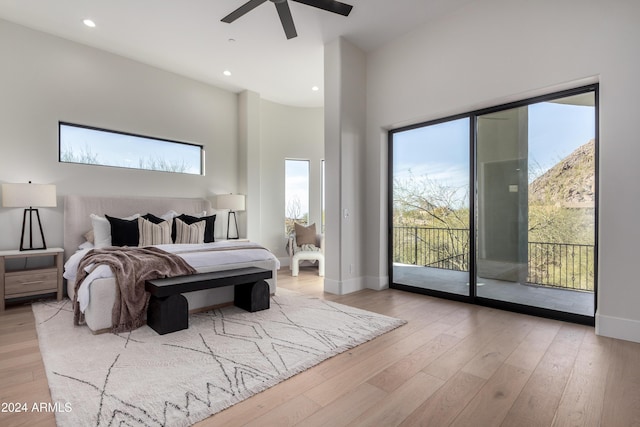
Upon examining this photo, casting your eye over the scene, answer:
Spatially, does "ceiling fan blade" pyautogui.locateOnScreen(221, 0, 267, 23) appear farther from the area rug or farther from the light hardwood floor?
the light hardwood floor

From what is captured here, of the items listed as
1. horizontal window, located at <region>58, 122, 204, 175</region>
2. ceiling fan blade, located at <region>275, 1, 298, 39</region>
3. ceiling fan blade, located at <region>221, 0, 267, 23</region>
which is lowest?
horizontal window, located at <region>58, 122, 204, 175</region>

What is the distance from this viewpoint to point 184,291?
2.85m

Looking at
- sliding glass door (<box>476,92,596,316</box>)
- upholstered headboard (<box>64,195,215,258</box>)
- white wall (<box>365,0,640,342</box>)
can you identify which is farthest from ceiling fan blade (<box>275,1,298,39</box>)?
upholstered headboard (<box>64,195,215,258</box>)

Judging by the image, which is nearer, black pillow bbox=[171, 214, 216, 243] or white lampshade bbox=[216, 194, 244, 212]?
black pillow bbox=[171, 214, 216, 243]

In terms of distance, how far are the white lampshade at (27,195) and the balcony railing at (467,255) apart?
4.39 meters

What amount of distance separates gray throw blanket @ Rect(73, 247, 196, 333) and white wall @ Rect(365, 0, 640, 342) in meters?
2.73

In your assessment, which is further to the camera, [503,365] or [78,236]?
[78,236]

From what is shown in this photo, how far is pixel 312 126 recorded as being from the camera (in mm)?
6824

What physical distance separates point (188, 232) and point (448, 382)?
3.83 metres

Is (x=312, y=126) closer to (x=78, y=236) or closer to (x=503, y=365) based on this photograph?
(x=78, y=236)

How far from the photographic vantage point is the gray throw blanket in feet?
9.25

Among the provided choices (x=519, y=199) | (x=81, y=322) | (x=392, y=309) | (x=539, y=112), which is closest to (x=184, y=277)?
(x=81, y=322)

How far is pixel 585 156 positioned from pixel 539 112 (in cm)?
62

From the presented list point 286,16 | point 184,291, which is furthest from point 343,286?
point 286,16
